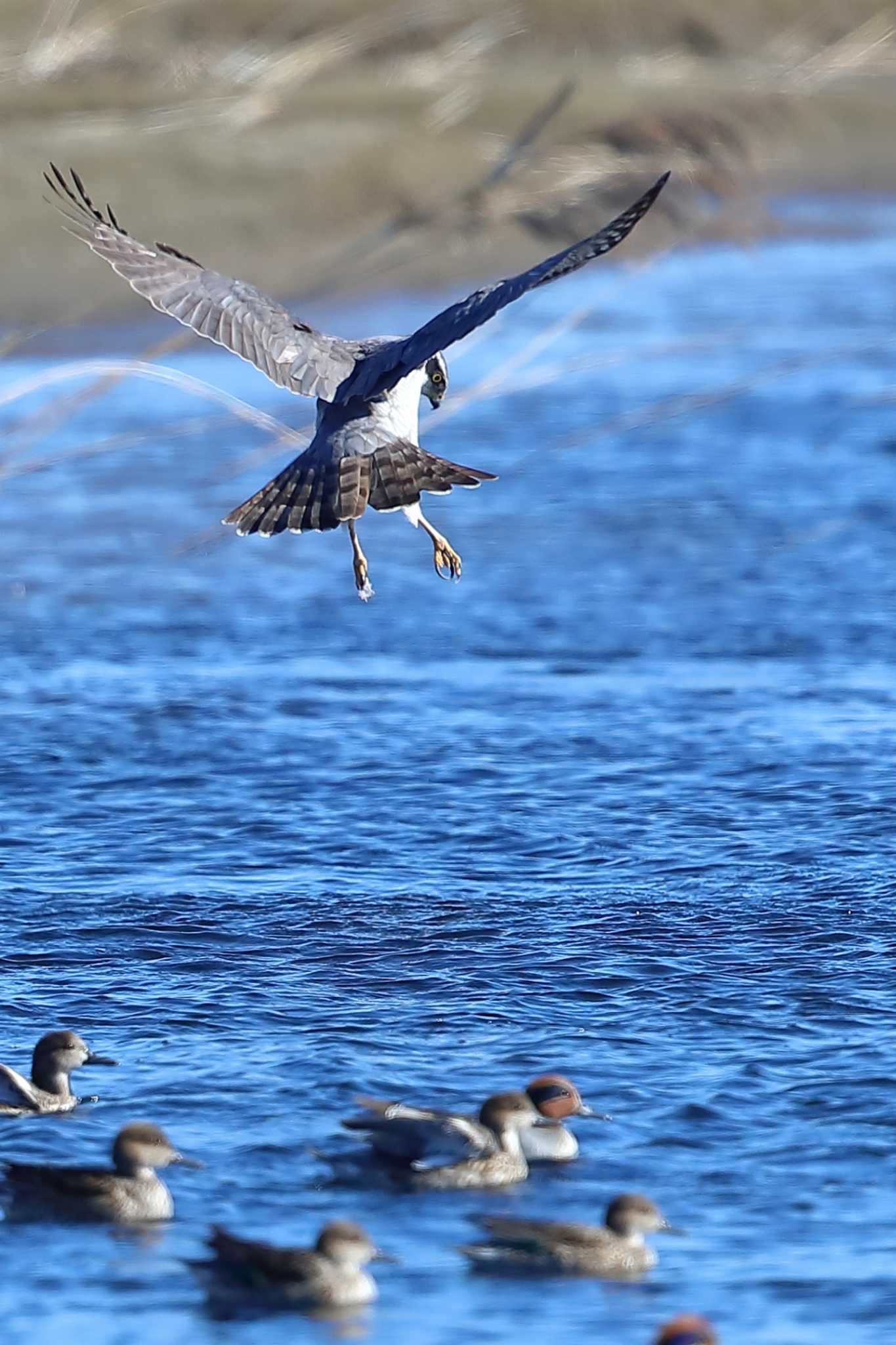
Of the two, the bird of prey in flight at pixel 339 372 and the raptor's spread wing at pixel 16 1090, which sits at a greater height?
the bird of prey in flight at pixel 339 372

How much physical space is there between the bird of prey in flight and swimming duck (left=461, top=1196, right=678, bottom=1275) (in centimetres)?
218

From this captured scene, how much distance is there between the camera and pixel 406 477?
7.57 metres

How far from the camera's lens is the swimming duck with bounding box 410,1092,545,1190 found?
6457 millimetres

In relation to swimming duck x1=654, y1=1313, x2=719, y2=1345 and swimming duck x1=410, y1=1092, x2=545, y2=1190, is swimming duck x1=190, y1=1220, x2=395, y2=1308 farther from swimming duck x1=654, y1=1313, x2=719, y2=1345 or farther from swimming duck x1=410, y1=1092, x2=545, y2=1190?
swimming duck x1=654, y1=1313, x2=719, y2=1345

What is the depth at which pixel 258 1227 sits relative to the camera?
6.34m

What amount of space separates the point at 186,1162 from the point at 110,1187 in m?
0.39

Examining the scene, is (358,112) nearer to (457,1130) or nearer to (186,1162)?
(186,1162)

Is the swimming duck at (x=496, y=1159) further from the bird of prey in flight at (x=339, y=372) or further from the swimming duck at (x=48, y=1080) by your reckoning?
the bird of prey in flight at (x=339, y=372)

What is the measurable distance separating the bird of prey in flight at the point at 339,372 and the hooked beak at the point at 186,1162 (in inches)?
73.7

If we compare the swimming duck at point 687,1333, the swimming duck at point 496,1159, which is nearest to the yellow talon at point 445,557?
the swimming duck at point 496,1159

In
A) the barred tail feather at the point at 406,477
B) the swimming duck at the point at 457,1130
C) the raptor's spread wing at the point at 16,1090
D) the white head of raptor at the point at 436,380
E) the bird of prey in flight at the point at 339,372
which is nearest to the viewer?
the swimming duck at the point at 457,1130

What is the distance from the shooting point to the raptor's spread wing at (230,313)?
814 cm

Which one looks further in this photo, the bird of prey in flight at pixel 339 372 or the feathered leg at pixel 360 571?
the feathered leg at pixel 360 571

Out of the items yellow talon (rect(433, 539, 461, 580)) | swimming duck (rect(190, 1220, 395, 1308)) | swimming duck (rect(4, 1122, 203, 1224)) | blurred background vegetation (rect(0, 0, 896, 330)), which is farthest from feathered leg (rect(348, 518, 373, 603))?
blurred background vegetation (rect(0, 0, 896, 330))
